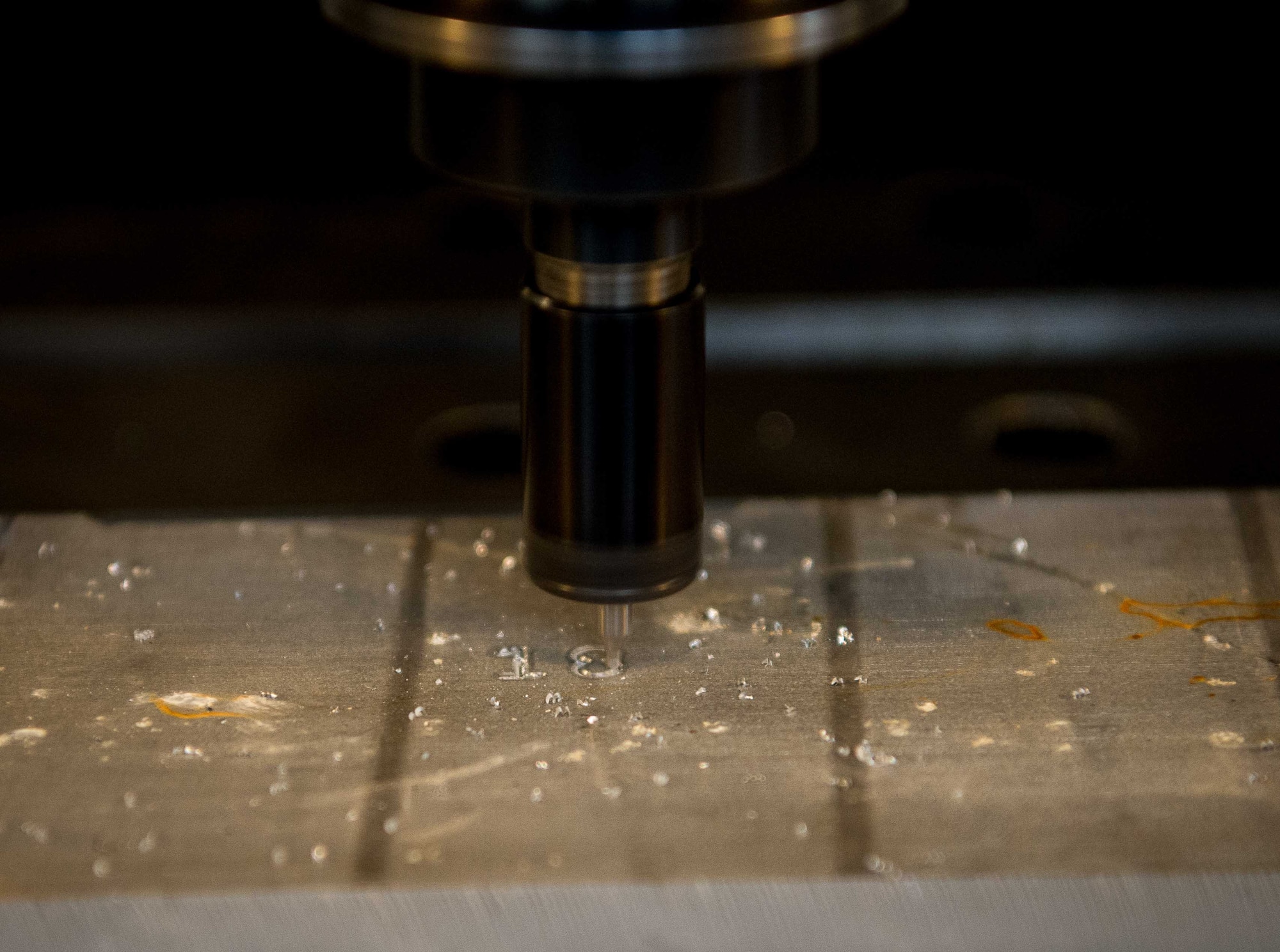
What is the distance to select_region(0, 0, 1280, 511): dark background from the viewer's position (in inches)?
74.1

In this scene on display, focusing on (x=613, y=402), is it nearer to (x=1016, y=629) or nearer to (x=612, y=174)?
(x=612, y=174)

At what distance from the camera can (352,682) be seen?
3.12 ft

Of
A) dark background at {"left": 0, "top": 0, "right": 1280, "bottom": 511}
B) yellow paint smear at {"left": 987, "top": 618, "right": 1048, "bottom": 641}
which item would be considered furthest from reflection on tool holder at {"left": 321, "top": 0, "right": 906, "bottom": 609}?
dark background at {"left": 0, "top": 0, "right": 1280, "bottom": 511}

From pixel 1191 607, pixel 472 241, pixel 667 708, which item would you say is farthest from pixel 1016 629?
pixel 472 241

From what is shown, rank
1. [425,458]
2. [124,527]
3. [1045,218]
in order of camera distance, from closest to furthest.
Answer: [124,527] < [425,458] < [1045,218]

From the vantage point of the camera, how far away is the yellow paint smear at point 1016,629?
3.26ft

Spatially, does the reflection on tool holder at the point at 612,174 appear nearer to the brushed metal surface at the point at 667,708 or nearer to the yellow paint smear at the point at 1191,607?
the brushed metal surface at the point at 667,708

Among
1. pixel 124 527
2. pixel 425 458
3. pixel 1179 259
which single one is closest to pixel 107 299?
pixel 425 458

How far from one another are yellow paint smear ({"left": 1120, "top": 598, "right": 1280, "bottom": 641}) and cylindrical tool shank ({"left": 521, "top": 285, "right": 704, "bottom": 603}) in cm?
31

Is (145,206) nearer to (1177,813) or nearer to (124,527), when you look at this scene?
(124,527)

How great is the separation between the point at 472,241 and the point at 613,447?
1289mm

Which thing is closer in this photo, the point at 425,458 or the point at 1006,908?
the point at 1006,908

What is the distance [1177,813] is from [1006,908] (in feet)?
0.39

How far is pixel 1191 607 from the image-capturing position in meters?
1.02
